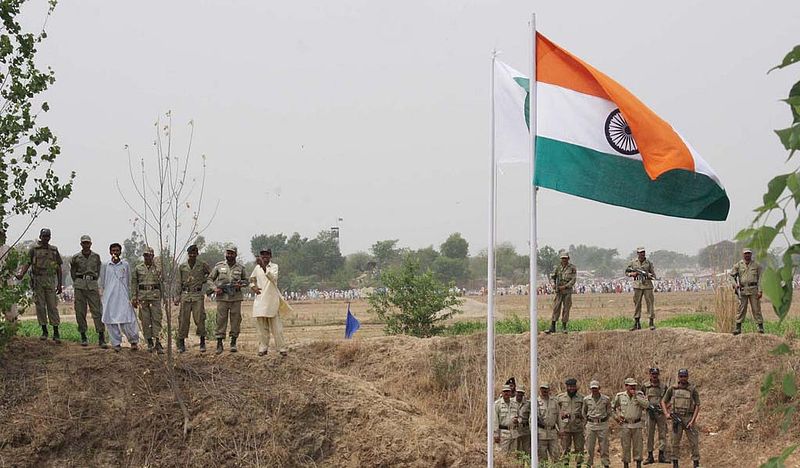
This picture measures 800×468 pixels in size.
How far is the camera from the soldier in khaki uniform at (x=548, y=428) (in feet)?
43.3

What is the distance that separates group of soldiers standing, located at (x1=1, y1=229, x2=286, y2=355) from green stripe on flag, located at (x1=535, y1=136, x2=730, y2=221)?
18.9ft

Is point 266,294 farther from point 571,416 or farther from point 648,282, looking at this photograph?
point 648,282

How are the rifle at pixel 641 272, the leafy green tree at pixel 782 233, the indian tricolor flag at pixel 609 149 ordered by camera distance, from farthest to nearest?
the rifle at pixel 641 272 → the indian tricolor flag at pixel 609 149 → the leafy green tree at pixel 782 233

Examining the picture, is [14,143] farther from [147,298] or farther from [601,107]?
[601,107]

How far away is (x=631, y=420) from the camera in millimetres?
13820

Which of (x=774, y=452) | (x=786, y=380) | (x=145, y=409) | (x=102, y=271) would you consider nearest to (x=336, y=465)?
(x=145, y=409)

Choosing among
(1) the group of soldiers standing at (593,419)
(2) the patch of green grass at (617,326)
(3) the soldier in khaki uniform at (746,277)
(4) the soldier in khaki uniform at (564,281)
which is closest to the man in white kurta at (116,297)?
(1) the group of soldiers standing at (593,419)

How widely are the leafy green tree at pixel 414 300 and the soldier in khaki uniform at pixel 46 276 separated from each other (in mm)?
12049

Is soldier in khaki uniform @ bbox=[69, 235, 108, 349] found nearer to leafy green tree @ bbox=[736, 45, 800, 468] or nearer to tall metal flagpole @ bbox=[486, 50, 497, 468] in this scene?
tall metal flagpole @ bbox=[486, 50, 497, 468]

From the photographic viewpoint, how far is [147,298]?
1280cm

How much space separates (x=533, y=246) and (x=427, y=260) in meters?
79.6

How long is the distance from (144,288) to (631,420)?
7666mm

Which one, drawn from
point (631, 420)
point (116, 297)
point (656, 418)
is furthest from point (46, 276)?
point (656, 418)

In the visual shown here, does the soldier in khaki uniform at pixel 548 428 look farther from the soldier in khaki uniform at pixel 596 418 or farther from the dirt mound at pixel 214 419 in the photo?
the dirt mound at pixel 214 419
